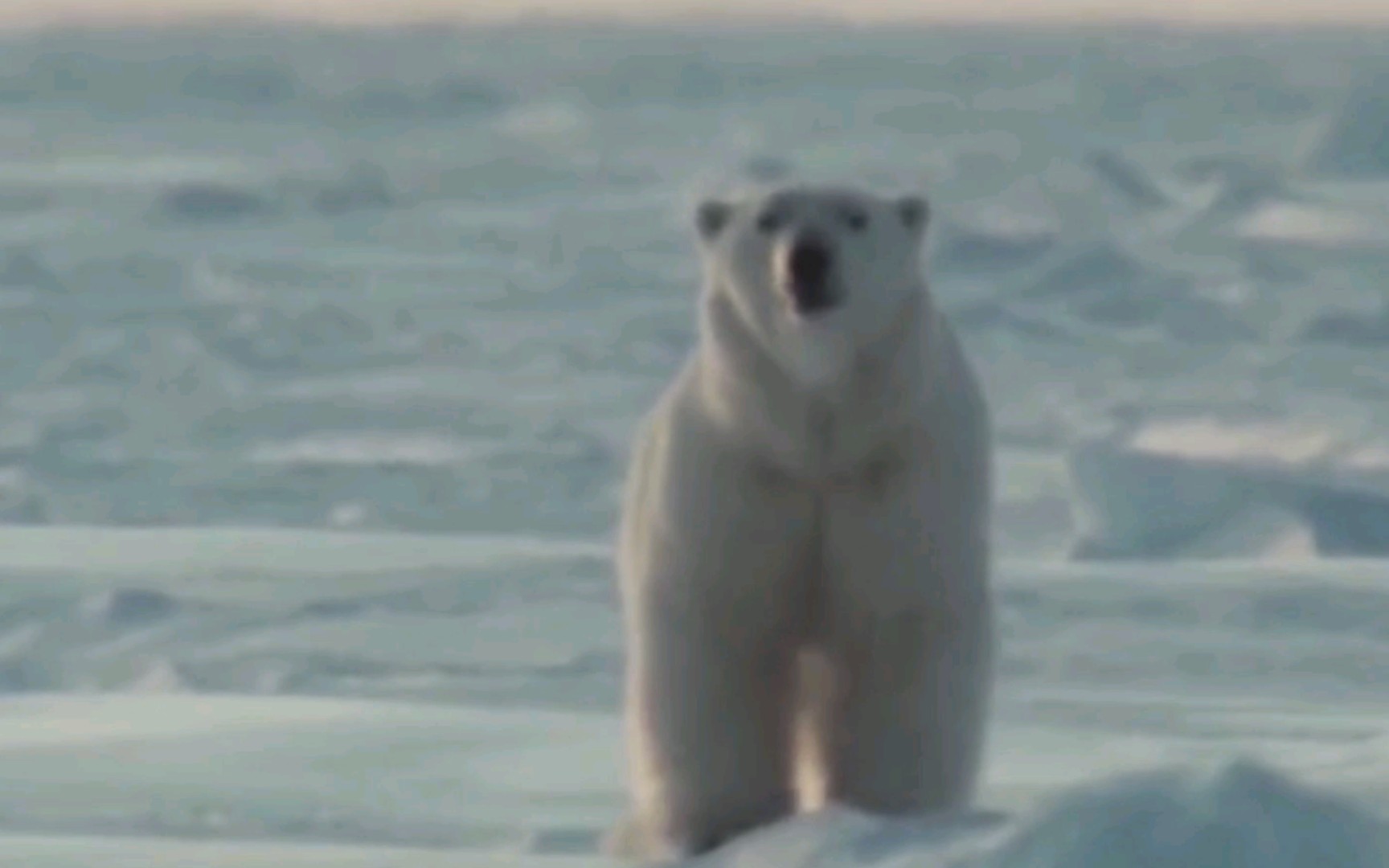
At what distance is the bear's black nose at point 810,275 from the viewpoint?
3.71m

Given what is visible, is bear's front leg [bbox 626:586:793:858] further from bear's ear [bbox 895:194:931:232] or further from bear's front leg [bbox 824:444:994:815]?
bear's ear [bbox 895:194:931:232]

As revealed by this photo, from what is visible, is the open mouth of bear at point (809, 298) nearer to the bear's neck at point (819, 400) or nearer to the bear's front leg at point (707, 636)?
the bear's neck at point (819, 400)

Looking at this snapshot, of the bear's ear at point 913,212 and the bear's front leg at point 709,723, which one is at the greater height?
the bear's ear at point 913,212

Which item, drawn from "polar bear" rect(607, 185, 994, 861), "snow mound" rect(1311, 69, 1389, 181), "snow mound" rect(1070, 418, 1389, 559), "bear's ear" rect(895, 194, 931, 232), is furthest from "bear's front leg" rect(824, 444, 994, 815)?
"snow mound" rect(1311, 69, 1389, 181)

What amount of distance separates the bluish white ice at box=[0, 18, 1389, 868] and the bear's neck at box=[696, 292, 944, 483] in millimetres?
431

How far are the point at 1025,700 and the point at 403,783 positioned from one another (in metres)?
1.77

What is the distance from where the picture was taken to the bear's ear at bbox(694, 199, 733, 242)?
3.95 m

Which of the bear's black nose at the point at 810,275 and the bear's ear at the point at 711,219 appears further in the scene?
the bear's ear at the point at 711,219

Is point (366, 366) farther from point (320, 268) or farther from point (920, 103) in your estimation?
point (920, 103)

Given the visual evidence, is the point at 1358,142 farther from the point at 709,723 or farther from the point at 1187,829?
the point at 1187,829

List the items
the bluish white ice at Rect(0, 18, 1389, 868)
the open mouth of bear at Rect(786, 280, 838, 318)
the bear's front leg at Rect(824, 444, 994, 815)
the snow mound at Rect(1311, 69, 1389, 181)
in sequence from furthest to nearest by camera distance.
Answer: the snow mound at Rect(1311, 69, 1389, 181)
the bluish white ice at Rect(0, 18, 1389, 868)
the bear's front leg at Rect(824, 444, 994, 815)
the open mouth of bear at Rect(786, 280, 838, 318)

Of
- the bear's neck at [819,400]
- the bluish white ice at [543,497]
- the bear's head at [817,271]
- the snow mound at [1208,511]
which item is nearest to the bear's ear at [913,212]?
the bear's head at [817,271]

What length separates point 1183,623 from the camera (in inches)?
288

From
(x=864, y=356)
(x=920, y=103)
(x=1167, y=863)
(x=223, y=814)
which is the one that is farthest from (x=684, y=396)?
(x=920, y=103)
